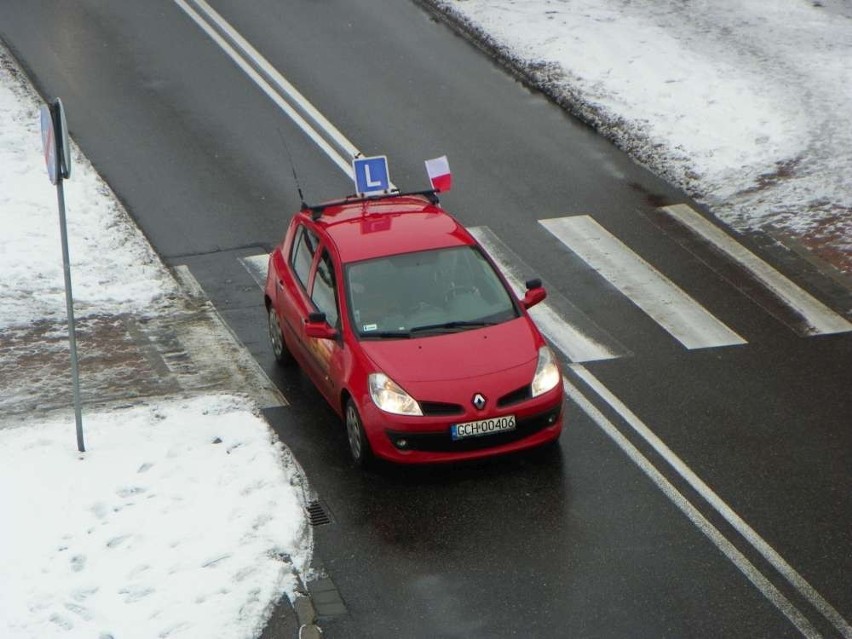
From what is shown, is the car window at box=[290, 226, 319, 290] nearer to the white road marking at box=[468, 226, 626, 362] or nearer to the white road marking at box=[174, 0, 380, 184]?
the white road marking at box=[468, 226, 626, 362]

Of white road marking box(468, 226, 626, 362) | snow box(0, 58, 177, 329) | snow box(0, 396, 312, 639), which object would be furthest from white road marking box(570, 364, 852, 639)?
snow box(0, 58, 177, 329)

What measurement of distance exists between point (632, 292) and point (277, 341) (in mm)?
3923

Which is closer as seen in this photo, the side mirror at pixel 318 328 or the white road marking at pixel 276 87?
the side mirror at pixel 318 328

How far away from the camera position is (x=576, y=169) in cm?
1920

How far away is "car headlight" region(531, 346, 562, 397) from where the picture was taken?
1140 cm

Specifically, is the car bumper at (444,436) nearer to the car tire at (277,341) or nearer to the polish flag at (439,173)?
the car tire at (277,341)

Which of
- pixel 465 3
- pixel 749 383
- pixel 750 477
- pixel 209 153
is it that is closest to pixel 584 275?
pixel 749 383

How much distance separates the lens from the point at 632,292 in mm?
15484

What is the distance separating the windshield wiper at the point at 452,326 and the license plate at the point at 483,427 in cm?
104

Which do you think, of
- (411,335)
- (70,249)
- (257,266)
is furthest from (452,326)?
(70,249)

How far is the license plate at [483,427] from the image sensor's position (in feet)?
36.4

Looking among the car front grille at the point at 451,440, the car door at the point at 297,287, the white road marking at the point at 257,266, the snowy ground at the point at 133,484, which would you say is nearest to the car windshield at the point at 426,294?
the car door at the point at 297,287

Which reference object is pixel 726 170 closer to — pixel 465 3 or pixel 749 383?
pixel 749 383

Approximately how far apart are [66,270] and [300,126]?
9.72 meters
